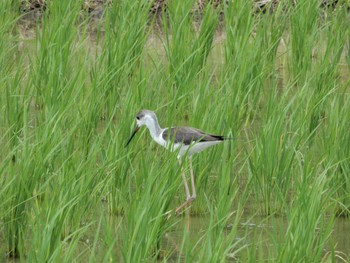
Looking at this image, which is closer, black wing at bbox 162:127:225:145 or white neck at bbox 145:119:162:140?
black wing at bbox 162:127:225:145

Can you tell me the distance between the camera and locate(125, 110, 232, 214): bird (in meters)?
5.70

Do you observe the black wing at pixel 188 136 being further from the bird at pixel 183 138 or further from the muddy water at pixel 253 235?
the muddy water at pixel 253 235

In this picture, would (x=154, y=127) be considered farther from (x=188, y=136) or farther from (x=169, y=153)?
(x=169, y=153)

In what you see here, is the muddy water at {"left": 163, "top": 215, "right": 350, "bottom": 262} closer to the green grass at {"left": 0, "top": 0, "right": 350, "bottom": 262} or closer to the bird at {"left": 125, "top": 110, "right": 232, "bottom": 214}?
the green grass at {"left": 0, "top": 0, "right": 350, "bottom": 262}

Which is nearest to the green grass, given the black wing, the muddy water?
the muddy water

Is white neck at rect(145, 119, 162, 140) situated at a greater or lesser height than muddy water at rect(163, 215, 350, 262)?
greater

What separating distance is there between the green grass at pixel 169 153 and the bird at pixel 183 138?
69 mm

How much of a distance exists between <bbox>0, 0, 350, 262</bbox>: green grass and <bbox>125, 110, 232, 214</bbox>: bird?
0.07 m

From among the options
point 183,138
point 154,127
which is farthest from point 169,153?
point 154,127

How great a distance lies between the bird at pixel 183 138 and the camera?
570 cm

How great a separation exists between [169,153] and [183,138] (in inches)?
19.4

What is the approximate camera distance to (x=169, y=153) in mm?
5402

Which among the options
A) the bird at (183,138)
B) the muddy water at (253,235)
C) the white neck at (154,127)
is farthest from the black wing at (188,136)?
the muddy water at (253,235)

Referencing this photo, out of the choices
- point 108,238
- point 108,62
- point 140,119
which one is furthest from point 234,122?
point 108,238
